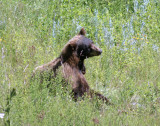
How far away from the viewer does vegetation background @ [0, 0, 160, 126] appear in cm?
475

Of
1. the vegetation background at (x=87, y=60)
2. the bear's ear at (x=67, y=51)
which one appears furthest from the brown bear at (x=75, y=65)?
the vegetation background at (x=87, y=60)

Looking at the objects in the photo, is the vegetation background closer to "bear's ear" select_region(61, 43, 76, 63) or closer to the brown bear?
the brown bear

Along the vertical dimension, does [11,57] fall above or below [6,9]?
below

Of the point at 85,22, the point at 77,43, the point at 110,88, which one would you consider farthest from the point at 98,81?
the point at 85,22

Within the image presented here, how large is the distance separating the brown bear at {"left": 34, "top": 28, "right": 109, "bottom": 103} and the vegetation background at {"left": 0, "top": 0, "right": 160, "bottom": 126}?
0.87 feet

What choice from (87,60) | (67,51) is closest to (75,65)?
(67,51)

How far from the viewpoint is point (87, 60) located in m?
7.75

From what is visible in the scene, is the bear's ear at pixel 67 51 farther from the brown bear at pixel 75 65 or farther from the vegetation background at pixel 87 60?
the vegetation background at pixel 87 60

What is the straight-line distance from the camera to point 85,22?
953cm

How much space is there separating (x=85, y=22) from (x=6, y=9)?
1944 mm

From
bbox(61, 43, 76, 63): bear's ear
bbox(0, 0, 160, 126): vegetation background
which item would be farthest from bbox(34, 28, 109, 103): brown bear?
bbox(0, 0, 160, 126): vegetation background

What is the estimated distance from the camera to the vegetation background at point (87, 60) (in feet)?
15.6

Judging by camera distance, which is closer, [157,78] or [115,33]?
[157,78]

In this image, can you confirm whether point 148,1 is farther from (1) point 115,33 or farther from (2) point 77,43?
(2) point 77,43
